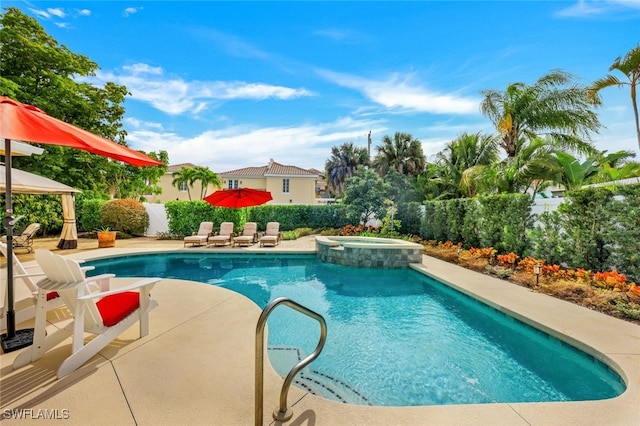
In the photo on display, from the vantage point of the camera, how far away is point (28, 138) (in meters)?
2.59

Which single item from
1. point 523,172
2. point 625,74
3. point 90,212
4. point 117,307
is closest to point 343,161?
point 90,212

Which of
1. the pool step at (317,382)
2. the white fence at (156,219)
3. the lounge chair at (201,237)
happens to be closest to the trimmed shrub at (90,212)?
the white fence at (156,219)

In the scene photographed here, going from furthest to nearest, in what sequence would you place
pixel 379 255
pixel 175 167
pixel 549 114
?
pixel 175 167 < pixel 549 114 < pixel 379 255

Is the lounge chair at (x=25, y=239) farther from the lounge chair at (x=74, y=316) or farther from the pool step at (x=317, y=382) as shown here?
the pool step at (x=317, y=382)

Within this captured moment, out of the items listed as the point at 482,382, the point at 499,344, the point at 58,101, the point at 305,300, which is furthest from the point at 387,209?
the point at 58,101

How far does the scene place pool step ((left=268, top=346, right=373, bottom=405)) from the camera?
12.0 feet

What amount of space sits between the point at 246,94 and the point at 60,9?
6.99 m

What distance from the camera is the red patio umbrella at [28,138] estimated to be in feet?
8.71

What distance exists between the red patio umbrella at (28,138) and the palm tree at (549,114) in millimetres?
14705

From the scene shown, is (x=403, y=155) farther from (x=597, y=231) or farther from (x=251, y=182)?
(x=597, y=231)

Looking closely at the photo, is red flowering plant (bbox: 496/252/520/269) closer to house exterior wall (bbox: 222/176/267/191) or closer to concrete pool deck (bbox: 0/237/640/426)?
concrete pool deck (bbox: 0/237/640/426)

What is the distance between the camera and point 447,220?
44.1ft

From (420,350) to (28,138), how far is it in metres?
5.58

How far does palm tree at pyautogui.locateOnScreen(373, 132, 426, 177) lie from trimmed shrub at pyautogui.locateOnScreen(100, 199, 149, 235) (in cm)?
1842
